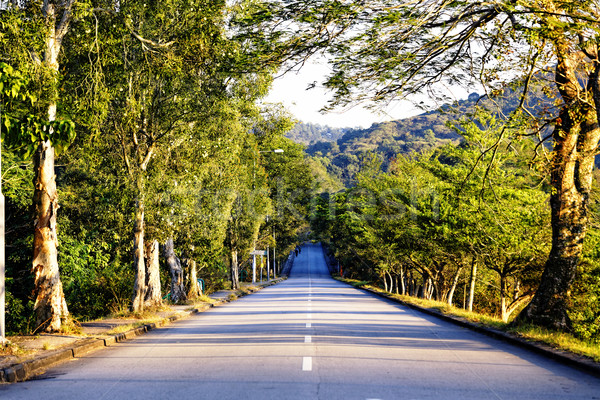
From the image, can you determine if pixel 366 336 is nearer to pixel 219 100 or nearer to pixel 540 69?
pixel 540 69

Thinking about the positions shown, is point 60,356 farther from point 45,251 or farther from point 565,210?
point 565,210

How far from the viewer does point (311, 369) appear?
355 inches

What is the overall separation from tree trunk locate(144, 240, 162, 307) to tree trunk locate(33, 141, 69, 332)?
29.1 feet

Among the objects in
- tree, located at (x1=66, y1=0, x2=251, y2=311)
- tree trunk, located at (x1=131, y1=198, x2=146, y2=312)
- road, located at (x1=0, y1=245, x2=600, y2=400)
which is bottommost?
road, located at (x1=0, y1=245, x2=600, y2=400)

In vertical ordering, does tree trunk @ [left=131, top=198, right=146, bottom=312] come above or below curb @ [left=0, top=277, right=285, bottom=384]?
above

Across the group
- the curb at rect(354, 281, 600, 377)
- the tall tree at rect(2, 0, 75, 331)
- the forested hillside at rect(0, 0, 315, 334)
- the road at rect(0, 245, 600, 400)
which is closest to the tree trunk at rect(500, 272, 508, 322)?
the curb at rect(354, 281, 600, 377)

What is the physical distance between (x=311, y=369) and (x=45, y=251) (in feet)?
23.9

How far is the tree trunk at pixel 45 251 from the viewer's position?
1325 centimetres

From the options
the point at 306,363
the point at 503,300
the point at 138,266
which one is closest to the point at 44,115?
the point at 138,266

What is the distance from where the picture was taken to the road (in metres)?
7.47

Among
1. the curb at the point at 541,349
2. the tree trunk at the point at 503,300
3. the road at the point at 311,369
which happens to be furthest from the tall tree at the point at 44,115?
the tree trunk at the point at 503,300

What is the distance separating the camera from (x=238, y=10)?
886 inches

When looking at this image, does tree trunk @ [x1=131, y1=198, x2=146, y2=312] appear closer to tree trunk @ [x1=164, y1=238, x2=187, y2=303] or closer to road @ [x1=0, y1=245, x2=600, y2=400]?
road @ [x1=0, y1=245, x2=600, y2=400]

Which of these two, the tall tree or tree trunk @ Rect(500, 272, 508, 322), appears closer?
the tall tree
